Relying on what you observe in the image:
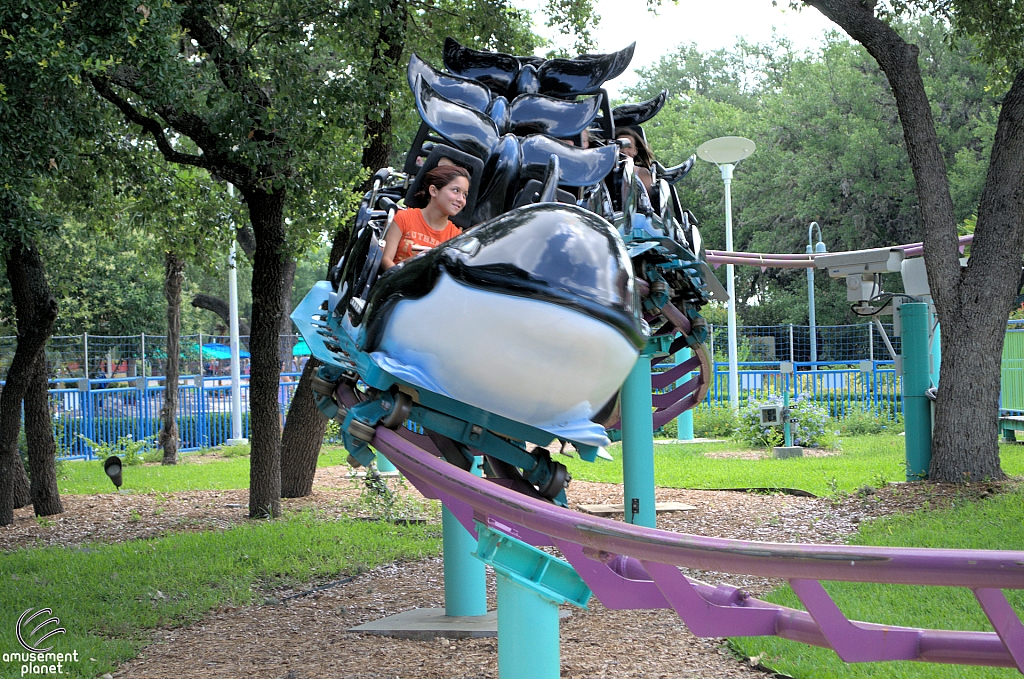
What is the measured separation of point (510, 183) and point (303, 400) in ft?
17.2

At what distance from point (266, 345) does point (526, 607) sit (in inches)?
218

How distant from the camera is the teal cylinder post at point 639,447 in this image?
533cm

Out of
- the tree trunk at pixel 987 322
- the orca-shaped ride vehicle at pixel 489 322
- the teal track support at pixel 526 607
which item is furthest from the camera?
the tree trunk at pixel 987 322

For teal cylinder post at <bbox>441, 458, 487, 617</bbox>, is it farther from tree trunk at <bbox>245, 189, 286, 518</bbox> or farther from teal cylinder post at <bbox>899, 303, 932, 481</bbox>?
teal cylinder post at <bbox>899, 303, 932, 481</bbox>

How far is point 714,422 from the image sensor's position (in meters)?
15.2

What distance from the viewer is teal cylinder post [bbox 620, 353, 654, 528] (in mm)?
5332

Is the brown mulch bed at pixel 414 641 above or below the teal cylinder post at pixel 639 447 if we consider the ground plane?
below

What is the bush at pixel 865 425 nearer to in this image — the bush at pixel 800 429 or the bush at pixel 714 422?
the bush at pixel 714 422

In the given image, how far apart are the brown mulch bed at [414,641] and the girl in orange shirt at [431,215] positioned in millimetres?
1835

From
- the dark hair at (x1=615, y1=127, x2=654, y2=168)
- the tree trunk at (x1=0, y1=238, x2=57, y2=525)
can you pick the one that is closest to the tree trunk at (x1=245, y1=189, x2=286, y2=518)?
the tree trunk at (x1=0, y1=238, x2=57, y2=525)

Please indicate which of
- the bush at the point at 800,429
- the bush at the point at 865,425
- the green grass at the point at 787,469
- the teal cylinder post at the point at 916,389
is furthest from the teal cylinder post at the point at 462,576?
the bush at the point at 865,425

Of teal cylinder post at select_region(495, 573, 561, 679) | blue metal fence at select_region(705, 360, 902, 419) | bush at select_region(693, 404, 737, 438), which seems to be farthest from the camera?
blue metal fence at select_region(705, 360, 902, 419)

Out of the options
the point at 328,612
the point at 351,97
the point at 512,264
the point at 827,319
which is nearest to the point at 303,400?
the point at 351,97

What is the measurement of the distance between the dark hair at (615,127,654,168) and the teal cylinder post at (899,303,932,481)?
3.80 metres
